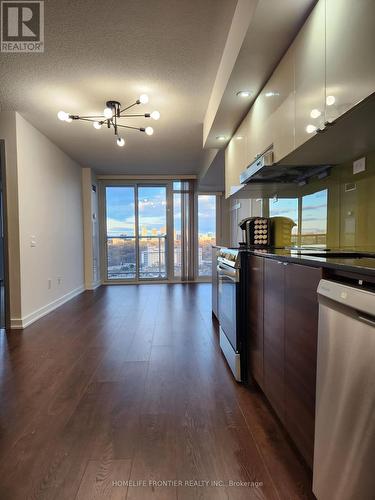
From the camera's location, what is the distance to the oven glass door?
2.08m

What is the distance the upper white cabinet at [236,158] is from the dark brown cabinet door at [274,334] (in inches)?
61.5

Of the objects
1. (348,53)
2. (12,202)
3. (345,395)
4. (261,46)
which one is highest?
(261,46)

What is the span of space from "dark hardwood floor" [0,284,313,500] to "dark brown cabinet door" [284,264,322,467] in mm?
221

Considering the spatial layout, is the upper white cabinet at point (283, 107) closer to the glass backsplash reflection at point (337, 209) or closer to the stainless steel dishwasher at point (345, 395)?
the glass backsplash reflection at point (337, 209)

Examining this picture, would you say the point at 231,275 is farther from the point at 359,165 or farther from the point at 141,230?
the point at 141,230

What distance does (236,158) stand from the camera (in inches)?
126

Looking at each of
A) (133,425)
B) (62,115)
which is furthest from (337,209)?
(62,115)

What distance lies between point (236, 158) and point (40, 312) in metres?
3.22

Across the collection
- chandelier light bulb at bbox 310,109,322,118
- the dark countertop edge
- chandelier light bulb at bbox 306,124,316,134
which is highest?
chandelier light bulb at bbox 310,109,322,118

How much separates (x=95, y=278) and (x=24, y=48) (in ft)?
15.4

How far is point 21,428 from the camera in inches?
61.1

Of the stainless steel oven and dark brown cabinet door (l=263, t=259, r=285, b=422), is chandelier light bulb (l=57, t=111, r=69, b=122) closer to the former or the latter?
the stainless steel oven

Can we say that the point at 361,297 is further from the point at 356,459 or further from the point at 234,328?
the point at 234,328

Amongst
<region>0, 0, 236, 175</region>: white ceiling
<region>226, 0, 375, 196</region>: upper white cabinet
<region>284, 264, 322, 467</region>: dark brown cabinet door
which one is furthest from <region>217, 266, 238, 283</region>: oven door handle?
<region>0, 0, 236, 175</region>: white ceiling
